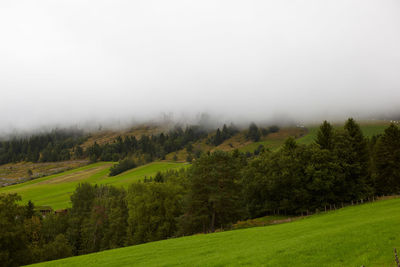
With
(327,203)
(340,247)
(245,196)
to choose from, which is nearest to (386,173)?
(327,203)

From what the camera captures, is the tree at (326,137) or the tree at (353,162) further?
the tree at (326,137)

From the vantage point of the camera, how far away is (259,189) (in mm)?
72688

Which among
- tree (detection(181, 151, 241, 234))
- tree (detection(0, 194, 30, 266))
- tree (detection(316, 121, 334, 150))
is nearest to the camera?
tree (detection(0, 194, 30, 266))

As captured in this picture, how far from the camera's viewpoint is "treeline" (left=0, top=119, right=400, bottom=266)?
58584 mm

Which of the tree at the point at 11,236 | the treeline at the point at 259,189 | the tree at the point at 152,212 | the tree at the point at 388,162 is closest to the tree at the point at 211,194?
the treeline at the point at 259,189

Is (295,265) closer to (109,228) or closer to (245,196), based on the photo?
(245,196)

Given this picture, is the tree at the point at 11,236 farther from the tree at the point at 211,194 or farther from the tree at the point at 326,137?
the tree at the point at 326,137

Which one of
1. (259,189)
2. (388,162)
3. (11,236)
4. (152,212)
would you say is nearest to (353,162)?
(388,162)

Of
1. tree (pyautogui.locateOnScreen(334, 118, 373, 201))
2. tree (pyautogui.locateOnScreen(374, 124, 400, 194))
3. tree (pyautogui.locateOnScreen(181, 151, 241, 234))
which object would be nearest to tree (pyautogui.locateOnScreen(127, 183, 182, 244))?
tree (pyautogui.locateOnScreen(181, 151, 241, 234))

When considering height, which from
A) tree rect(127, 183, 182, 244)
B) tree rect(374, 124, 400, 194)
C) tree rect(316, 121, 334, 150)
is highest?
tree rect(316, 121, 334, 150)

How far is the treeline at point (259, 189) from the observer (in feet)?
192

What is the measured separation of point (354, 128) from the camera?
63000 millimetres

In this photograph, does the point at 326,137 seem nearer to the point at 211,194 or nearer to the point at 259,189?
the point at 259,189

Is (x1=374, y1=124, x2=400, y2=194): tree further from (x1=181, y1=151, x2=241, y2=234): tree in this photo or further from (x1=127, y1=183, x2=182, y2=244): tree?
(x1=127, y1=183, x2=182, y2=244): tree
